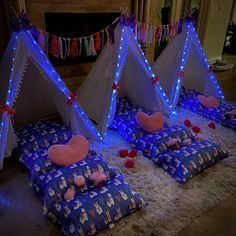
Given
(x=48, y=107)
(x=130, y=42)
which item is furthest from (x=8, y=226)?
(x=130, y=42)

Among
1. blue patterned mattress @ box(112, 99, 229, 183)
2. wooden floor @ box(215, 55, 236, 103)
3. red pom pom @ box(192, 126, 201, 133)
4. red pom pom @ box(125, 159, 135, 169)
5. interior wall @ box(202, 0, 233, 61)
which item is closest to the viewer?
blue patterned mattress @ box(112, 99, 229, 183)

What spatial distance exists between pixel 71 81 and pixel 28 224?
7.20ft

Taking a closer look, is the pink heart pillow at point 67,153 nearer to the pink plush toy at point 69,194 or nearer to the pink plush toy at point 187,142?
the pink plush toy at point 69,194

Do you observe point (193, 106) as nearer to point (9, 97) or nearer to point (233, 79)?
point (233, 79)

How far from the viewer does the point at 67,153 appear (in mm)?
2244

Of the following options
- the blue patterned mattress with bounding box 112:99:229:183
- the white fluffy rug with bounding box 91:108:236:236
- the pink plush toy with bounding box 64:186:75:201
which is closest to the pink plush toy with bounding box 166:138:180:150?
the blue patterned mattress with bounding box 112:99:229:183

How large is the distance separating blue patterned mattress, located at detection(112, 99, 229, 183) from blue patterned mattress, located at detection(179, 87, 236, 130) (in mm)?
830

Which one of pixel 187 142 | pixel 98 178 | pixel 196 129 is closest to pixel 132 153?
pixel 187 142

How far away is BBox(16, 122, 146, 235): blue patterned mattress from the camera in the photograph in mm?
1768

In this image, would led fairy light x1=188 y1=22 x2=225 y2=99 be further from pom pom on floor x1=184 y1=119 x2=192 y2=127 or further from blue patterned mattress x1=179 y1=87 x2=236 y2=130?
pom pom on floor x1=184 y1=119 x2=192 y2=127

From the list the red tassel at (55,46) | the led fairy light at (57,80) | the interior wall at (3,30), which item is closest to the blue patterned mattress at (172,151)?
the led fairy light at (57,80)

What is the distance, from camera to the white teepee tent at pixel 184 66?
3516 millimetres

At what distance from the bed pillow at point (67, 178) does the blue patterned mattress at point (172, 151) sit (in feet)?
1.90

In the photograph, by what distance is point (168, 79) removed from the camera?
377 centimetres
